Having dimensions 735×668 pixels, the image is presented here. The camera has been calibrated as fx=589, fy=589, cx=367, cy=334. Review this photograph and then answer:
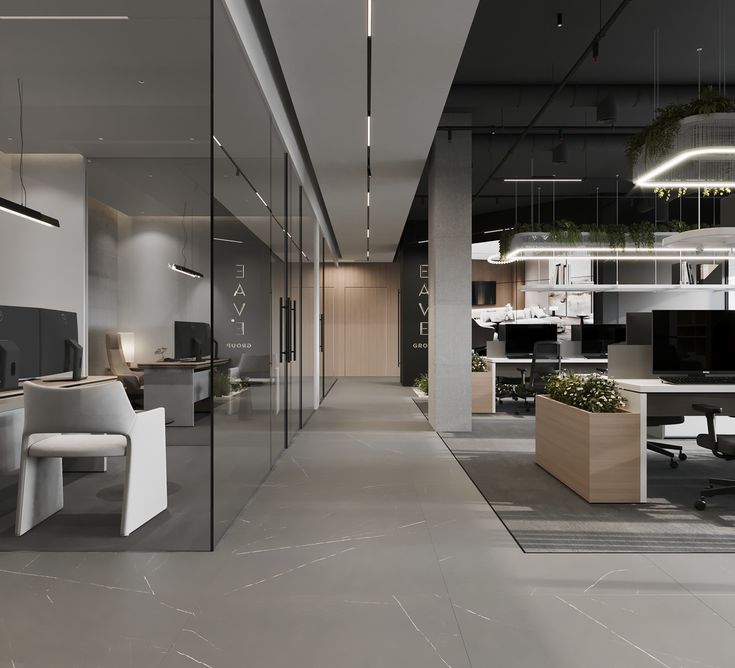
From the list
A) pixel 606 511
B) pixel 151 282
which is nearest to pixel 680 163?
pixel 606 511

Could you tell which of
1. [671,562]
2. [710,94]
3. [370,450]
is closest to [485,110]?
[710,94]

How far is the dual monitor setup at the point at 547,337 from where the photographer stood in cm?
1051

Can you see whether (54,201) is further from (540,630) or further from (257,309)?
(540,630)

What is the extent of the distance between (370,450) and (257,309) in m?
2.45

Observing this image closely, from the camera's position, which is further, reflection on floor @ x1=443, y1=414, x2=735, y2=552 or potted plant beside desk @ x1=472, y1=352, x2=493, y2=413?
potted plant beside desk @ x1=472, y1=352, x2=493, y2=413

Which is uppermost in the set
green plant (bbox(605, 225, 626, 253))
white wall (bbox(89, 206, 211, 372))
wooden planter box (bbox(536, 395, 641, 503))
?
green plant (bbox(605, 225, 626, 253))

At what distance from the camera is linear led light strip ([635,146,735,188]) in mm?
4609

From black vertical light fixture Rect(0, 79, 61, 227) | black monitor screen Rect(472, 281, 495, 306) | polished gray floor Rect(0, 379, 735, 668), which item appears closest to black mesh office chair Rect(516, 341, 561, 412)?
polished gray floor Rect(0, 379, 735, 668)

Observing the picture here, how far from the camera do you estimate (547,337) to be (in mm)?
10516

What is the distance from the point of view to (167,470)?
3910 millimetres

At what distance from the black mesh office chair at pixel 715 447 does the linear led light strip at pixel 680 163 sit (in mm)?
1990

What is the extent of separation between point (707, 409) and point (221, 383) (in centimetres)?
358

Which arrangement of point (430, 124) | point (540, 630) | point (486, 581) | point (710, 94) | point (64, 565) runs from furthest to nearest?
point (430, 124)
point (710, 94)
point (64, 565)
point (486, 581)
point (540, 630)

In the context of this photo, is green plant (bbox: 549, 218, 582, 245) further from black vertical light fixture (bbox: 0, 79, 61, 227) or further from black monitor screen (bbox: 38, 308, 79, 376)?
black monitor screen (bbox: 38, 308, 79, 376)
